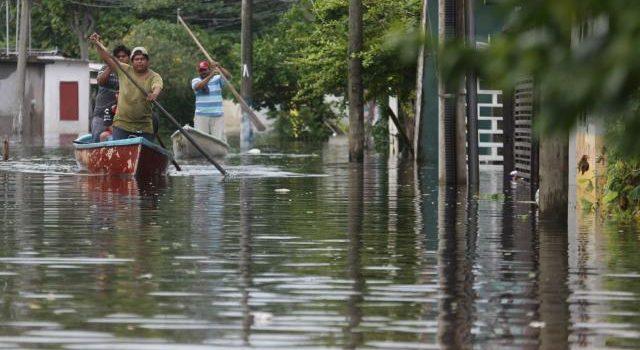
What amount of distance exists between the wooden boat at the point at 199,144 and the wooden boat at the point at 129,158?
8192 mm

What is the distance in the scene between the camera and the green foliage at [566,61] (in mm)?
3779

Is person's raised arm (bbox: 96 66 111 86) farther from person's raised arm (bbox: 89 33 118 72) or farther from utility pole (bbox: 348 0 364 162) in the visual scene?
utility pole (bbox: 348 0 364 162)

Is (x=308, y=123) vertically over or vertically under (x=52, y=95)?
under

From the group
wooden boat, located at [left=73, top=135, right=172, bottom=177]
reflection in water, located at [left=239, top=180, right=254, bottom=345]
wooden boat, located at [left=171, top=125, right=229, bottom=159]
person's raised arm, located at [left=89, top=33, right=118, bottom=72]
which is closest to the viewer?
reflection in water, located at [left=239, top=180, right=254, bottom=345]

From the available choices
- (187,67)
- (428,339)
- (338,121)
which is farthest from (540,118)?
(187,67)

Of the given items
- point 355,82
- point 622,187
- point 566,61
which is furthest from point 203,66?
point 566,61

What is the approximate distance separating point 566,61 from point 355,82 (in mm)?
31404

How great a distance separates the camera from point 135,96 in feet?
84.8

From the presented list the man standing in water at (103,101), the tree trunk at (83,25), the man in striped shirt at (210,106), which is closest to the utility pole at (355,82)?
the man in striped shirt at (210,106)

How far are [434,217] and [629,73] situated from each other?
13.5 meters

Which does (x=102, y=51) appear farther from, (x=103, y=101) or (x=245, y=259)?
(x=245, y=259)

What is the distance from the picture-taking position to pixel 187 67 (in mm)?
70125

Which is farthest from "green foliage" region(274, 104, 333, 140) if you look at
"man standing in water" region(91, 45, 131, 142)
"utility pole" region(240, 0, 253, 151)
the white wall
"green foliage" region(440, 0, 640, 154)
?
"green foliage" region(440, 0, 640, 154)

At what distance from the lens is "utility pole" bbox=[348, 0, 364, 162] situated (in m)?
34.1
